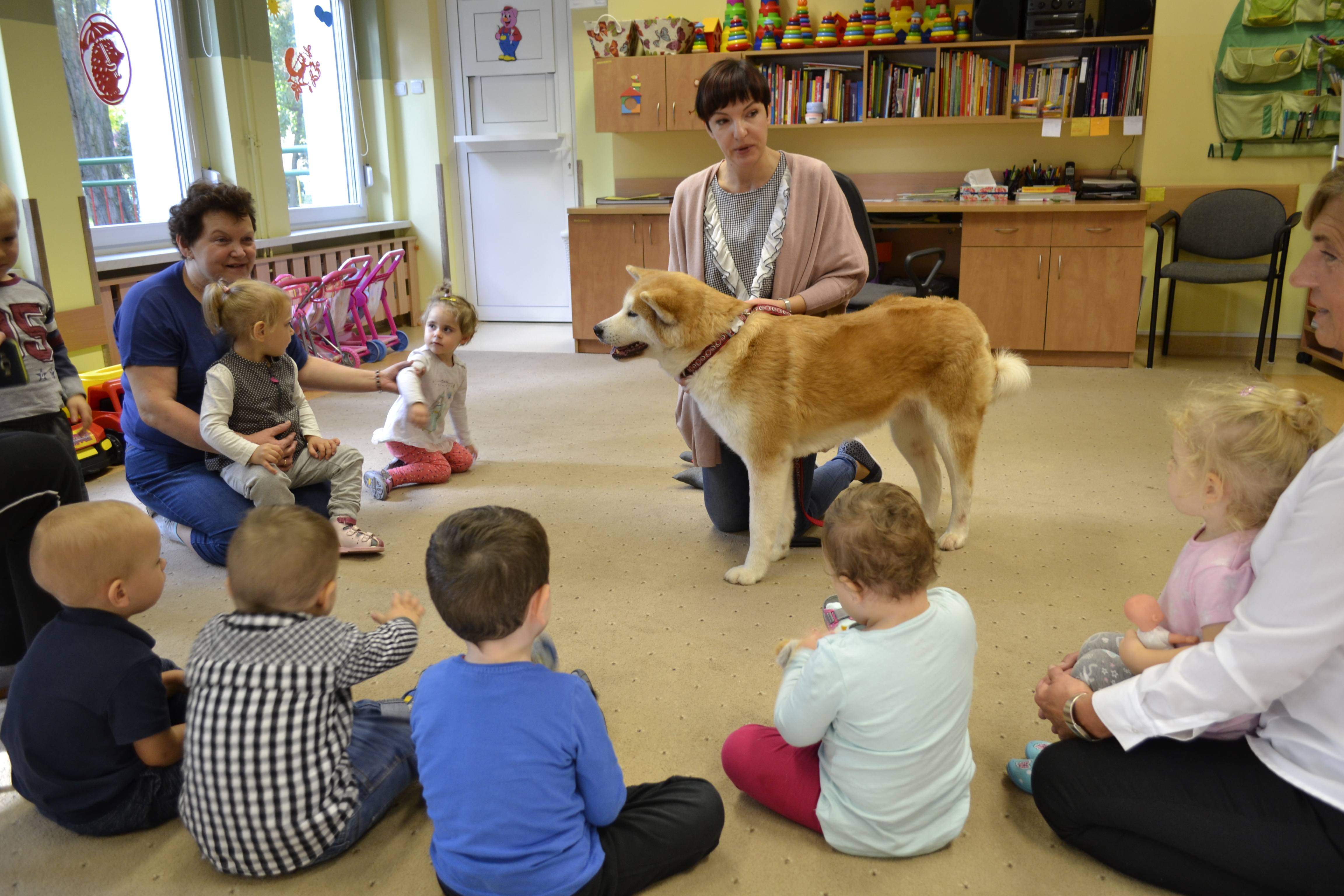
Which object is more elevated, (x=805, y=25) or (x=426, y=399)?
(x=805, y=25)

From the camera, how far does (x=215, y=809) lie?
4.63 feet

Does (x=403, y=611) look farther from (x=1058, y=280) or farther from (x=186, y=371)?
(x=1058, y=280)

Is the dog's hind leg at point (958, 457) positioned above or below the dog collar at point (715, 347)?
below

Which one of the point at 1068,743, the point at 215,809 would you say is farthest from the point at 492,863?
the point at 1068,743

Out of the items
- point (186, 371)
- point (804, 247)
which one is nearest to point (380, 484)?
point (186, 371)

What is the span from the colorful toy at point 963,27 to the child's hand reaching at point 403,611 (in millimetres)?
5168

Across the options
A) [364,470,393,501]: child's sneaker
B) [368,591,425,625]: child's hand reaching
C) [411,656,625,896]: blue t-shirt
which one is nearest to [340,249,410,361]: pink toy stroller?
[364,470,393,501]: child's sneaker

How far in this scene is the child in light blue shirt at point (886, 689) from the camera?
1374 mm

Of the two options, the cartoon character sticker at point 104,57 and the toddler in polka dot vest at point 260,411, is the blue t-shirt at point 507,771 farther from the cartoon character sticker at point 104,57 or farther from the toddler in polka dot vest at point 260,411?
the cartoon character sticker at point 104,57

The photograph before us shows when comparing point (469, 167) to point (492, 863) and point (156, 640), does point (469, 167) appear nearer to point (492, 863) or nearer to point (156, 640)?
point (156, 640)

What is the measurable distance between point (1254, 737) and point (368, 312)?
5.28 metres

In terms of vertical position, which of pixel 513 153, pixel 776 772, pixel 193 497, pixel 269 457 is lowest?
pixel 776 772

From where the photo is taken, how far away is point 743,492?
2.97 metres

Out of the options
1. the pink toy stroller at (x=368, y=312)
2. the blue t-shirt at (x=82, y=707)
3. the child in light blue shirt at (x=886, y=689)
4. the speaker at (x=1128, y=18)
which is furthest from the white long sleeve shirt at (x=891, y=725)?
the speaker at (x=1128, y=18)
